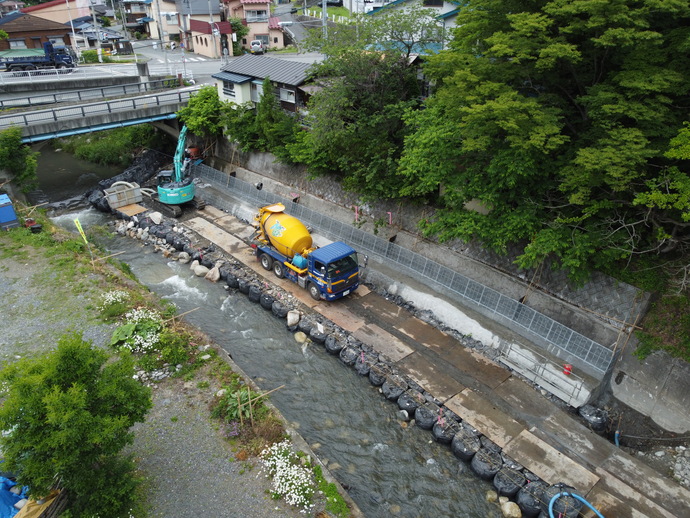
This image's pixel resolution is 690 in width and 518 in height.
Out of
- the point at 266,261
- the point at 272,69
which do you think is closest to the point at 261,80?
the point at 272,69

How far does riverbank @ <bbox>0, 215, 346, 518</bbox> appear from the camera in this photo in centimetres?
1152

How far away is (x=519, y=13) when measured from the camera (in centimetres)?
1488

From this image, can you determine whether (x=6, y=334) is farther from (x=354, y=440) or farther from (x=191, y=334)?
(x=354, y=440)

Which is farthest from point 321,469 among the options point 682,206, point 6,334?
point 6,334

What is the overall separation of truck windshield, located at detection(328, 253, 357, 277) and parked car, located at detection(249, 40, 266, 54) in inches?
1622

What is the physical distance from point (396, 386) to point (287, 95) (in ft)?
65.0

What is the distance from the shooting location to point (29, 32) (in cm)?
4728

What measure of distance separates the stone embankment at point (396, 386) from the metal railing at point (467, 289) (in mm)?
4034

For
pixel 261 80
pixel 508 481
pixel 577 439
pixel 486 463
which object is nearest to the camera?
pixel 508 481

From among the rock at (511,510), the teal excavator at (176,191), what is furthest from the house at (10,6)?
the rock at (511,510)

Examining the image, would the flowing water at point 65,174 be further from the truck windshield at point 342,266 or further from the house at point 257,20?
the house at point 257,20

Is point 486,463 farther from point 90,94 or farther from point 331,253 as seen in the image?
point 90,94

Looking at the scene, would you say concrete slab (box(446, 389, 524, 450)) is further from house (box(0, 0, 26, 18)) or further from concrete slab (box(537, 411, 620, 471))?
house (box(0, 0, 26, 18))

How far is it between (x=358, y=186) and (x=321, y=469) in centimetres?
1453
